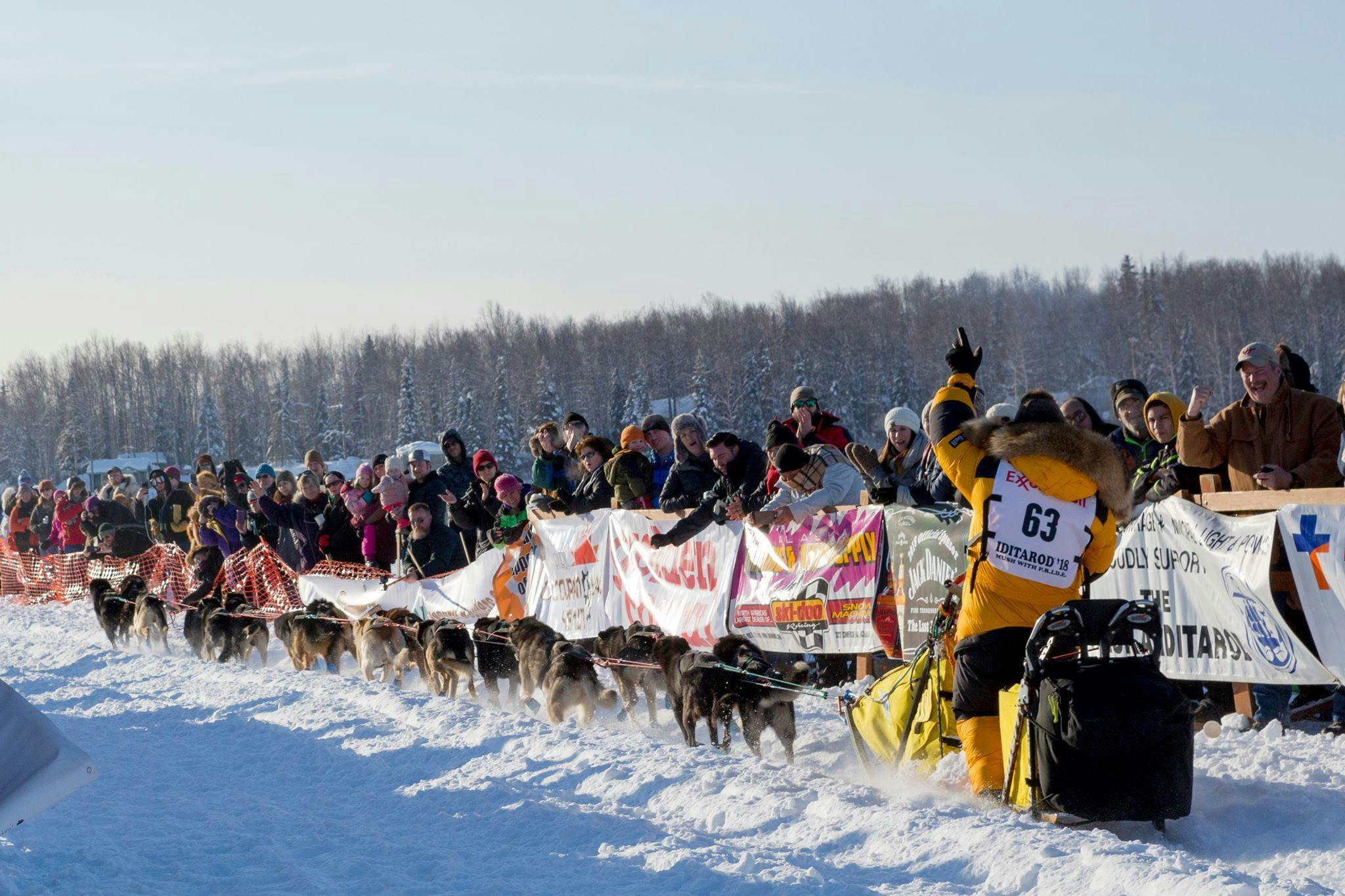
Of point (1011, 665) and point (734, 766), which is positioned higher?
point (1011, 665)

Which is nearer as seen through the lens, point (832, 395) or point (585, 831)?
point (585, 831)

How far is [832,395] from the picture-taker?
82000 mm

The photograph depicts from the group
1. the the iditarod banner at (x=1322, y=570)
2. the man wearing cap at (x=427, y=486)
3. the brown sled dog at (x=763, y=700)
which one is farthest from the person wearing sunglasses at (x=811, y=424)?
the man wearing cap at (x=427, y=486)

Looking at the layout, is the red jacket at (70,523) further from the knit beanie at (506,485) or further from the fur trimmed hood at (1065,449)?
the fur trimmed hood at (1065,449)

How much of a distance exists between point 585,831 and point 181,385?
11494 centimetres

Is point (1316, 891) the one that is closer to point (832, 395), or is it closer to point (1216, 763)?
point (1216, 763)

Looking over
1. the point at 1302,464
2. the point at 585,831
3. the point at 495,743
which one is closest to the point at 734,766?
the point at 585,831

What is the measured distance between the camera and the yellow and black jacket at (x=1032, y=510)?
14.7ft

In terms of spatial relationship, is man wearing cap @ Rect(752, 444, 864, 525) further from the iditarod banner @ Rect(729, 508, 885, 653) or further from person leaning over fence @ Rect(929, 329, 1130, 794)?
person leaning over fence @ Rect(929, 329, 1130, 794)

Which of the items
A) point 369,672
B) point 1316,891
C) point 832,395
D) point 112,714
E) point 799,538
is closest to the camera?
point 1316,891

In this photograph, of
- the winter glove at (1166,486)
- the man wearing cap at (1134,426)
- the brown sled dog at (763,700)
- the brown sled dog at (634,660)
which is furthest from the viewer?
the brown sled dog at (634,660)

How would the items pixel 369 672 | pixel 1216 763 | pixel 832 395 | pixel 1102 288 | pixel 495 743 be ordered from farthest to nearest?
1. pixel 1102 288
2. pixel 832 395
3. pixel 369 672
4. pixel 495 743
5. pixel 1216 763

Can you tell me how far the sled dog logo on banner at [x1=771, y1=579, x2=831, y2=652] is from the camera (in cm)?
730

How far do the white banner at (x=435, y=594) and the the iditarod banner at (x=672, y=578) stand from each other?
148 cm
